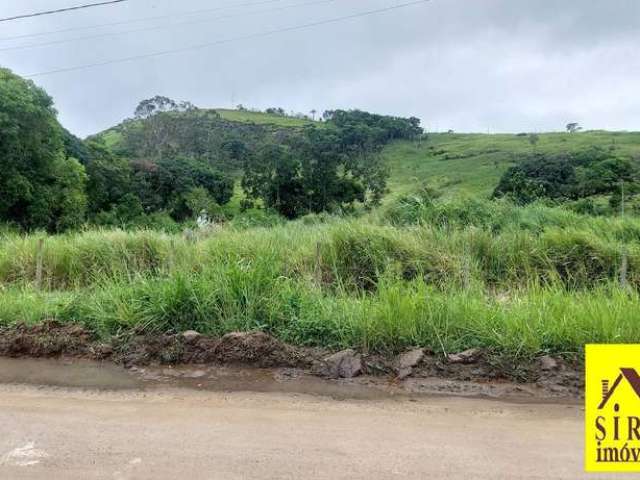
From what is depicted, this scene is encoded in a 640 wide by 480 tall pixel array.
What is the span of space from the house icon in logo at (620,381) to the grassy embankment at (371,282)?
1.84 metres

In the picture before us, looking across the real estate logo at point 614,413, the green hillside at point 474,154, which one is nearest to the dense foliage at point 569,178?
the green hillside at point 474,154

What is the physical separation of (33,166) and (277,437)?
3583 cm

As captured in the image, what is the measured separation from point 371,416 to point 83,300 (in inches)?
165

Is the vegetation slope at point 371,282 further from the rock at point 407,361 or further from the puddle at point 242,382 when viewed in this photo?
the puddle at point 242,382

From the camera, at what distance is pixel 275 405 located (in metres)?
4.60

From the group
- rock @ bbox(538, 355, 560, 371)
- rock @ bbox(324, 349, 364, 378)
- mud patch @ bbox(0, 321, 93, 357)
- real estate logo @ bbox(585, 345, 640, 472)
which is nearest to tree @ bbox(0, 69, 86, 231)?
mud patch @ bbox(0, 321, 93, 357)

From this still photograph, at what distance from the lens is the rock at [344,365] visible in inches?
201

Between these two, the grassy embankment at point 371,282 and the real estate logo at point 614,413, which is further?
the grassy embankment at point 371,282

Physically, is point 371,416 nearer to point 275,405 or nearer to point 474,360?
point 275,405

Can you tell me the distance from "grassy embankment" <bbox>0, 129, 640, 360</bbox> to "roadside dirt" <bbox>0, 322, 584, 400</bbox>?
0.22 metres

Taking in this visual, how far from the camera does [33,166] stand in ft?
112

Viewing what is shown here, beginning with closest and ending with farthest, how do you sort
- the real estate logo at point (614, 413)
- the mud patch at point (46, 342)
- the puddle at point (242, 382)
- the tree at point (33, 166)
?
1. the real estate logo at point (614, 413)
2. the puddle at point (242, 382)
3. the mud patch at point (46, 342)
4. the tree at point (33, 166)

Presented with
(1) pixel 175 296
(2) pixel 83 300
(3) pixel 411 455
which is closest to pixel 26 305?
(2) pixel 83 300

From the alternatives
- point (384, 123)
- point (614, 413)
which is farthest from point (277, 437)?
point (384, 123)
